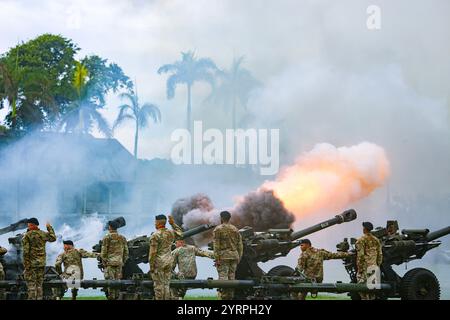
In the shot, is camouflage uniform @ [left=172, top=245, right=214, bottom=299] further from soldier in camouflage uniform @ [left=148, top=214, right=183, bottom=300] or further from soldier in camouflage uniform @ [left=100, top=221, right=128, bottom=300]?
soldier in camouflage uniform @ [left=148, top=214, right=183, bottom=300]

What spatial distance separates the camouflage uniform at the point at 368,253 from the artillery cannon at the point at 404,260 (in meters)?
0.89

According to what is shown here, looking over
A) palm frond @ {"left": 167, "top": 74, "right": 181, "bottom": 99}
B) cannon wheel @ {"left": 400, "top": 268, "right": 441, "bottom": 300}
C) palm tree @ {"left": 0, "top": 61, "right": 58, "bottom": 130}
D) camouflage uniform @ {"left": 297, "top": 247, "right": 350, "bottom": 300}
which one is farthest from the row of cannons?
palm tree @ {"left": 0, "top": 61, "right": 58, "bottom": 130}

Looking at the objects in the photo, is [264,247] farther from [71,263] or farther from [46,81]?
[46,81]

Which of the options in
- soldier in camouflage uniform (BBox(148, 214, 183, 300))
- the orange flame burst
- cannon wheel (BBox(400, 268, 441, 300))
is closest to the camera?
soldier in camouflage uniform (BBox(148, 214, 183, 300))

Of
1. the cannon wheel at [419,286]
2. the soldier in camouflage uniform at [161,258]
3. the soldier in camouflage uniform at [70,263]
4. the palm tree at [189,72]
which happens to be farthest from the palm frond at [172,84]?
the soldier in camouflage uniform at [161,258]

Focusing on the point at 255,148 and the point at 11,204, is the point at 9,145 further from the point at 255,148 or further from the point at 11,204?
the point at 255,148

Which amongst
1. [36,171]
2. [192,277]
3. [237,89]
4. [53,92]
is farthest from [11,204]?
[192,277]

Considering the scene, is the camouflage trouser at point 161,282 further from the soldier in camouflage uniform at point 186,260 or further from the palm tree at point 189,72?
the palm tree at point 189,72

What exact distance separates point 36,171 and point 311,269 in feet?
81.8

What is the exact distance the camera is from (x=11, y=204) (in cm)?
4241

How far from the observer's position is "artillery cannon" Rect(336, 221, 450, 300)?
2098cm

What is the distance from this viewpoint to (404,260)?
864 inches

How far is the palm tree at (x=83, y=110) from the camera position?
155 feet

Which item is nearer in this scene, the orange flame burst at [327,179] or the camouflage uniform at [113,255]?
the camouflage uniform at [113,255]
